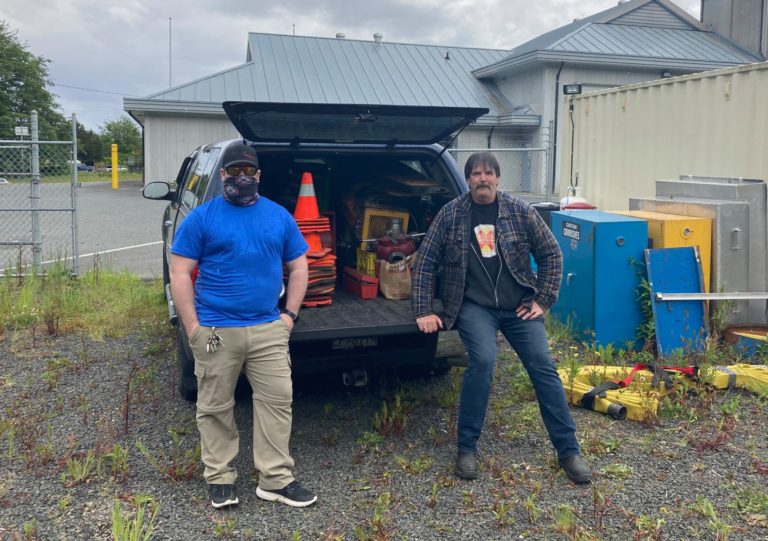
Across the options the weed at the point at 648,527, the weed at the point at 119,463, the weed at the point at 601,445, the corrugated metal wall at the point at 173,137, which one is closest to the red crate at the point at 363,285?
the weed at the point at 601,445

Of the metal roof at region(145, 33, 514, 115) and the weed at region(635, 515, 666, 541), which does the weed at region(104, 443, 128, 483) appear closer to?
the weed at region(635, 515, 666, 541)

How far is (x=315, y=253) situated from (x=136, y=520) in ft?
6.24

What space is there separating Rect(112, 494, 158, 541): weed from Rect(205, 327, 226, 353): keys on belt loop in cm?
79

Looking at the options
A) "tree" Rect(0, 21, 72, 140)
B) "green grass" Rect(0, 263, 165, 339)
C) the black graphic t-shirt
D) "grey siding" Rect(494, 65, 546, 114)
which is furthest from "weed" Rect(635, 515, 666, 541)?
"tree" Rect(0, 21, 72, 140)

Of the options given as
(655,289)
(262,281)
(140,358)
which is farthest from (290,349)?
(655,289)

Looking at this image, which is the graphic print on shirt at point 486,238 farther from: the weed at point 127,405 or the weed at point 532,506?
the weed at point 127,405

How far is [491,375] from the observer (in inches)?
157

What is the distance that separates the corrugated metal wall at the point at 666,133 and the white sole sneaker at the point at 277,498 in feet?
16.9

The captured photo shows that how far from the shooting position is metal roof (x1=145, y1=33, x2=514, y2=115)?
2227cm

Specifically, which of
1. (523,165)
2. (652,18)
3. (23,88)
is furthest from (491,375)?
(23,88)

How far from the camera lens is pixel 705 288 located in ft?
20.5

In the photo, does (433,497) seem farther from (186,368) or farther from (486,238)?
(186,368)

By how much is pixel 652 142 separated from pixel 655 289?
9.29 feet

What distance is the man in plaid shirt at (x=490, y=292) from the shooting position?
400 cm
